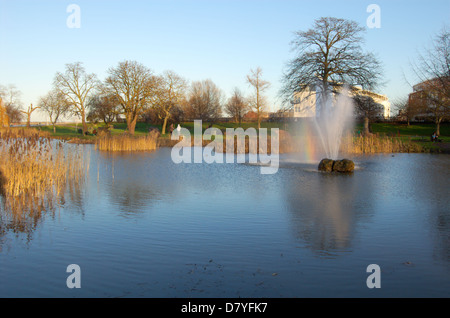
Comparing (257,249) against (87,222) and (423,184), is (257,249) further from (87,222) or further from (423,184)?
(423,184)

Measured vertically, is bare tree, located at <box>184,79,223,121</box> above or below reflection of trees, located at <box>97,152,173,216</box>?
above

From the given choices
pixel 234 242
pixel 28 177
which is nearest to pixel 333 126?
pixel 28 177

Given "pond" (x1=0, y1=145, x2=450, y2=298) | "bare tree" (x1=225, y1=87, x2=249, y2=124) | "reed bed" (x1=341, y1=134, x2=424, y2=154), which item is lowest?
"pond" (x1=0, y1=145, x2=450, y2=298)

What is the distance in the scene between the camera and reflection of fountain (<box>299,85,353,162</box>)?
74.2 feet

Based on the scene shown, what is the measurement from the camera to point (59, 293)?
5012 millimetres

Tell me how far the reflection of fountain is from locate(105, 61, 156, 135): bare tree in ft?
68.2

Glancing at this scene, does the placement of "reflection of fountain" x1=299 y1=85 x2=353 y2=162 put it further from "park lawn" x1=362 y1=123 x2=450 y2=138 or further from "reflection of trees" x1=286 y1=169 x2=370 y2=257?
"park lawn" x1=362 y1=123 x2=450 y2=138

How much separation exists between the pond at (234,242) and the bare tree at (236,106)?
5646 centimetres

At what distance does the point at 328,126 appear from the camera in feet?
76.0

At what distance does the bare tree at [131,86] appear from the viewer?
44875mm

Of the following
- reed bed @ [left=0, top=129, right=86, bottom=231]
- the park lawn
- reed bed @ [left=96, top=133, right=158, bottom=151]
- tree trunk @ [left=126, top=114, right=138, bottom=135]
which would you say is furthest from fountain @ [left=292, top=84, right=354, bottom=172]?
tree trunk @ [left=126, top=114, right=138, bottom=135]

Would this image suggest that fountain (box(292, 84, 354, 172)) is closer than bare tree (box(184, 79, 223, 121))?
Yes

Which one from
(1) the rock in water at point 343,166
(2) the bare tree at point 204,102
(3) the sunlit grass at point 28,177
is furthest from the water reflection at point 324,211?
(2) the bare tree at point 204,102

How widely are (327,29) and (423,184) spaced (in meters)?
20.4
